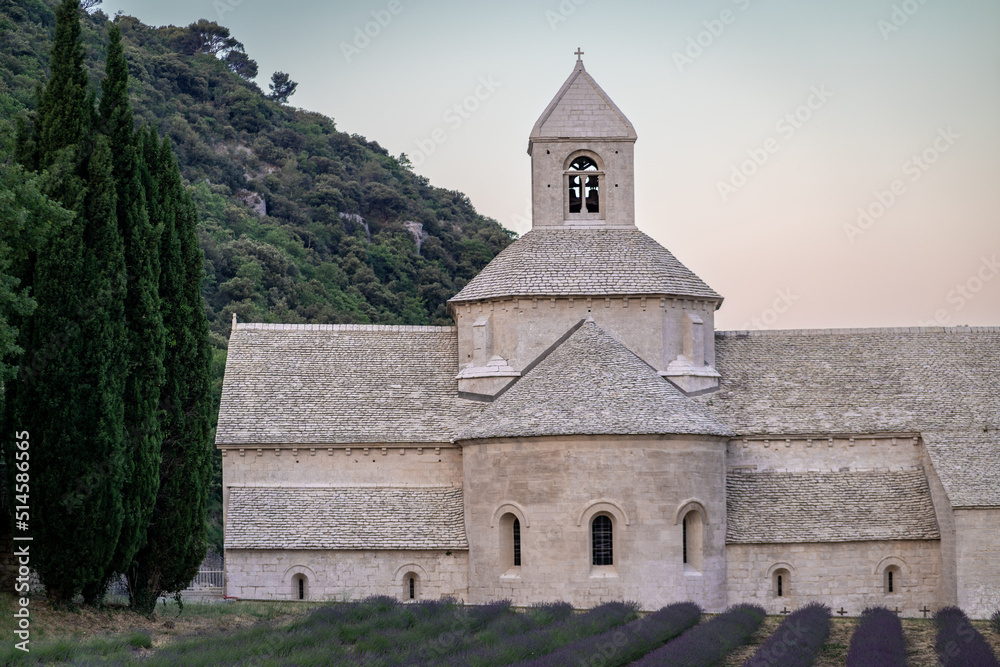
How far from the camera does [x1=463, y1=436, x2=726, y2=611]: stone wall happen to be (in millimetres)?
31516

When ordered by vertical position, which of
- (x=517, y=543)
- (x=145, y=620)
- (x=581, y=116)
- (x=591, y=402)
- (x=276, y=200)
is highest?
(x=276, y=200)

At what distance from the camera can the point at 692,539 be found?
1284 inches

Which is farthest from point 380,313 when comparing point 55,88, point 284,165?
point 55,88

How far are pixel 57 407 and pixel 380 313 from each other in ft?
146

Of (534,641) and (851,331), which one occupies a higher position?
(851,331)

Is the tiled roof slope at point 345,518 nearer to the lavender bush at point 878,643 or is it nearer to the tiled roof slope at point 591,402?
the tiled roof slope at point 591,402

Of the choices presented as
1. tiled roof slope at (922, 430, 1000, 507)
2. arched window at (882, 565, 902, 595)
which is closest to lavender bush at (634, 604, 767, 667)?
arched window at (882, 565, 902, 595)

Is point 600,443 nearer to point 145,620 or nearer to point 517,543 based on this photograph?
point 517,543

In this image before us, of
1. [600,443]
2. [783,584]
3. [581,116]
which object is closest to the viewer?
[600,443]

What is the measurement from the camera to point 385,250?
7550 cm

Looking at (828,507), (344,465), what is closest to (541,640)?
(344,465)

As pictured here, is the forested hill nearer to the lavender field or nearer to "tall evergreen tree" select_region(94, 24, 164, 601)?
"tall evergreen tree" select_region(94, 24, 164, 601)

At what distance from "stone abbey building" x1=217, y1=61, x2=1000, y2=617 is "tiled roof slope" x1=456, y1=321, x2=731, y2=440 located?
0.08 metres

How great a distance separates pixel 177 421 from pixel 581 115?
18.4m
